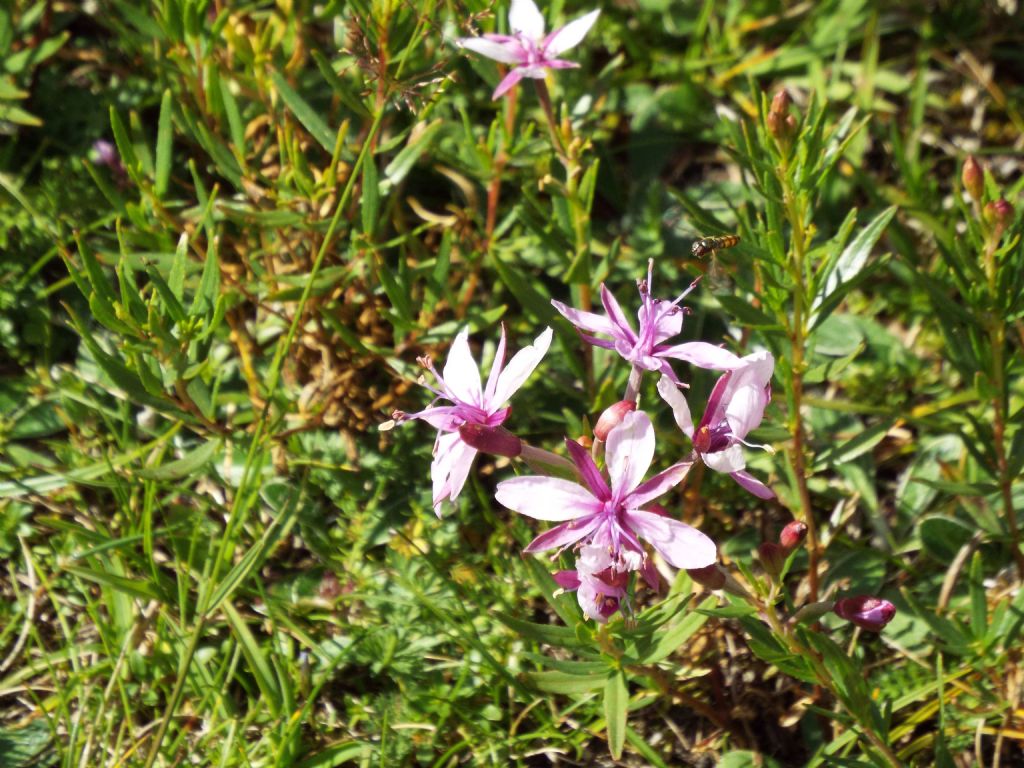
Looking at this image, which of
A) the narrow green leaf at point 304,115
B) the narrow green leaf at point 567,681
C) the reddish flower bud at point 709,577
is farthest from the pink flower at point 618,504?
the narrow green leaf at point 304,115

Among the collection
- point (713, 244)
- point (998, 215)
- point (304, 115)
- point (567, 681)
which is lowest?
point (567, 681)

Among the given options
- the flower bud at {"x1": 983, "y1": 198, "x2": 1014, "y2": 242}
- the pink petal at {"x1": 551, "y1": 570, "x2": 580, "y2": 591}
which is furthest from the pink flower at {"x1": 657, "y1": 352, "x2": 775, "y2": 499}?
the flower bud at {"x1": 983, "y1": 198, "x2": 1014, "y2": 242}

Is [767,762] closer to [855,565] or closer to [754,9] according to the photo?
[855,565]

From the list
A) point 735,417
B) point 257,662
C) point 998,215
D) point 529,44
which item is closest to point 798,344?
point 998,215

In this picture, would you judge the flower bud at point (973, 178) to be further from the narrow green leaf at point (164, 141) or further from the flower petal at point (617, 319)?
the narrow green leaf at point (164, 141)

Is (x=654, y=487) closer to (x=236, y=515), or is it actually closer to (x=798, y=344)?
(x=798, y=344)

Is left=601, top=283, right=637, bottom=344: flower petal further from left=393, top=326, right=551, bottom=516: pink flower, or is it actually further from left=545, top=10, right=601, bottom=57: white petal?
left=545, top=10, right=601, bottom=57: white petal
